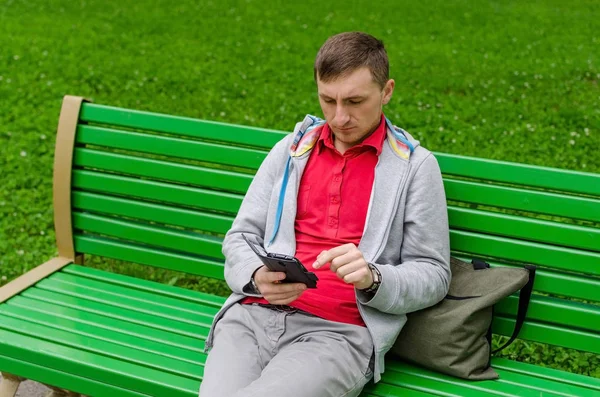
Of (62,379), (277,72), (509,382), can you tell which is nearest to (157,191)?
(62,379)

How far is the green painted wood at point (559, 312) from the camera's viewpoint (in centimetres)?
291

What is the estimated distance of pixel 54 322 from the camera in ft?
10.2

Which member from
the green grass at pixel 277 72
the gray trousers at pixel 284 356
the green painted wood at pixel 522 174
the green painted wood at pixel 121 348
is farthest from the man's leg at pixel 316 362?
the green grass at pixel 277 72

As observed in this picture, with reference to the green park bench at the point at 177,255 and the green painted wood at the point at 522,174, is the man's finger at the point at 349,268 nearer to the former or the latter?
the green park bench at the point at 177,255

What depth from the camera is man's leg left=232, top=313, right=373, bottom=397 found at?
2.42 metres

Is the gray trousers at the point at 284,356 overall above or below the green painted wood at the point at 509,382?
above

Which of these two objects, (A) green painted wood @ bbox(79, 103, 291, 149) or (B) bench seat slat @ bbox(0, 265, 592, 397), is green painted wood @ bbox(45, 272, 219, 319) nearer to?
(B) bench seat slat @ bbox(0, 265, 592, 397)

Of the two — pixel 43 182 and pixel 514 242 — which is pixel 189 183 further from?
pixel 43 182

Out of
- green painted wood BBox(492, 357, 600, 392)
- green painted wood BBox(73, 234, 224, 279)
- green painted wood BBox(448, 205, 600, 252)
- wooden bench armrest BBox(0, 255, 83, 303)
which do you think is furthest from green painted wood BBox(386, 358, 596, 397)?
wooden bench armrest BBox(0, 255, 83, 303)

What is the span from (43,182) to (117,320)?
2906 mm

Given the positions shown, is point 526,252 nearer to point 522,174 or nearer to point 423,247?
point 522,174

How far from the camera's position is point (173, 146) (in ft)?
11.5

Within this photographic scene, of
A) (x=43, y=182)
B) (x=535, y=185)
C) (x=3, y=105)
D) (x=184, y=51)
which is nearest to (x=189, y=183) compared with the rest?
(x=535, y=185)

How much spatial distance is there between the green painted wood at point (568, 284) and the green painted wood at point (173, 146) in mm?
1162
